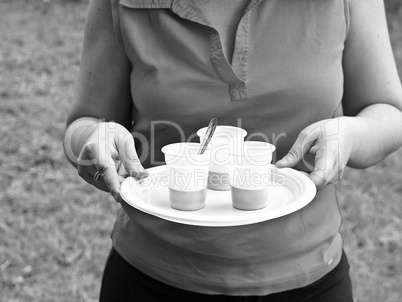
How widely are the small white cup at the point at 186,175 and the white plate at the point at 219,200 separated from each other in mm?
23

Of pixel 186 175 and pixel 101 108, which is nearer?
pixel 186 175

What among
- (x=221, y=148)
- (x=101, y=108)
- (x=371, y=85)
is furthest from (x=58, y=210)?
(x=371, y=85)

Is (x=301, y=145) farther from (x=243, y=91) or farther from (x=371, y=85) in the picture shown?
(x=371, y=85)

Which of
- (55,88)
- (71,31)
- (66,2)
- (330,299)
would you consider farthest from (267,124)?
(66,2)

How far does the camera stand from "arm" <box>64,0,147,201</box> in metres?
1.42

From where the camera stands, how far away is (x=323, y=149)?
4.50ft

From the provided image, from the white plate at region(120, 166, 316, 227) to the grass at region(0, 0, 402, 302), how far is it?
169 centimetres

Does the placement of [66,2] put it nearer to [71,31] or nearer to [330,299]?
[71,31]

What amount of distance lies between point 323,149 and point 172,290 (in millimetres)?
512

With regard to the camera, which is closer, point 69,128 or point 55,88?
point 69,128

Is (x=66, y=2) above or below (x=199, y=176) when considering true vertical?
below

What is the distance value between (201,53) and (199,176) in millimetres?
296

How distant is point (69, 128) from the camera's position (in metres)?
1.64

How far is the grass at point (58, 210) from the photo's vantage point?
3.14 m
